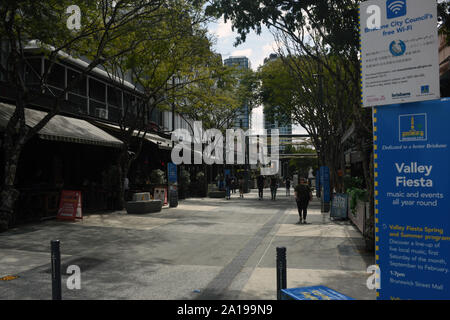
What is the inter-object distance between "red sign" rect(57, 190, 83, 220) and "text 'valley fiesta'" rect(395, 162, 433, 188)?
11887mm

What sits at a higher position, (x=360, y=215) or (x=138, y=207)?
(x=360, y=215)

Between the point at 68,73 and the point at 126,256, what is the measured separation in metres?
15.1

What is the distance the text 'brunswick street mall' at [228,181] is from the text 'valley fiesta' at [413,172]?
0.5 inches

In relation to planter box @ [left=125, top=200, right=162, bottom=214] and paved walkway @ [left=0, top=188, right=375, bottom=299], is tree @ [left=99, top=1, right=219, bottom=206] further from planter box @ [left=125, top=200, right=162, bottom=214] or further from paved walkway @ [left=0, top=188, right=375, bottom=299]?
paved walkway @ [left=0, top=188, right=375, bottom=299]

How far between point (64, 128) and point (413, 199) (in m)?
14.3

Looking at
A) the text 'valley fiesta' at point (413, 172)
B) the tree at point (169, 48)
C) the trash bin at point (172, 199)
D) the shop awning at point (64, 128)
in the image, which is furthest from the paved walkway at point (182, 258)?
the tree at point (169, 48)

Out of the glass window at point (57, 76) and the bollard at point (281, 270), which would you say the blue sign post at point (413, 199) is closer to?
the bollard at point (281, 270)

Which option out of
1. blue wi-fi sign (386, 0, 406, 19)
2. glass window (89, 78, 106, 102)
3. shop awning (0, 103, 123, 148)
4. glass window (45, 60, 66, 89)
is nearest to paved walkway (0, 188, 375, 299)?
shop awning (0, 103, 123, 148)

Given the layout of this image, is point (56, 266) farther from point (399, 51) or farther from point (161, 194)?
point (161, 194)

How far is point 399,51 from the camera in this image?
4262 mm

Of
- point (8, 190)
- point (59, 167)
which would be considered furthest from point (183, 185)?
point (8, 190)

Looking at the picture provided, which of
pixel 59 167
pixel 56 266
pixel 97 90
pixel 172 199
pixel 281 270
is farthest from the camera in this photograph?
pixel 97 90

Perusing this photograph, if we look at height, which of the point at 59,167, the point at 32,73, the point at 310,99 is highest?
the point at 32,73
